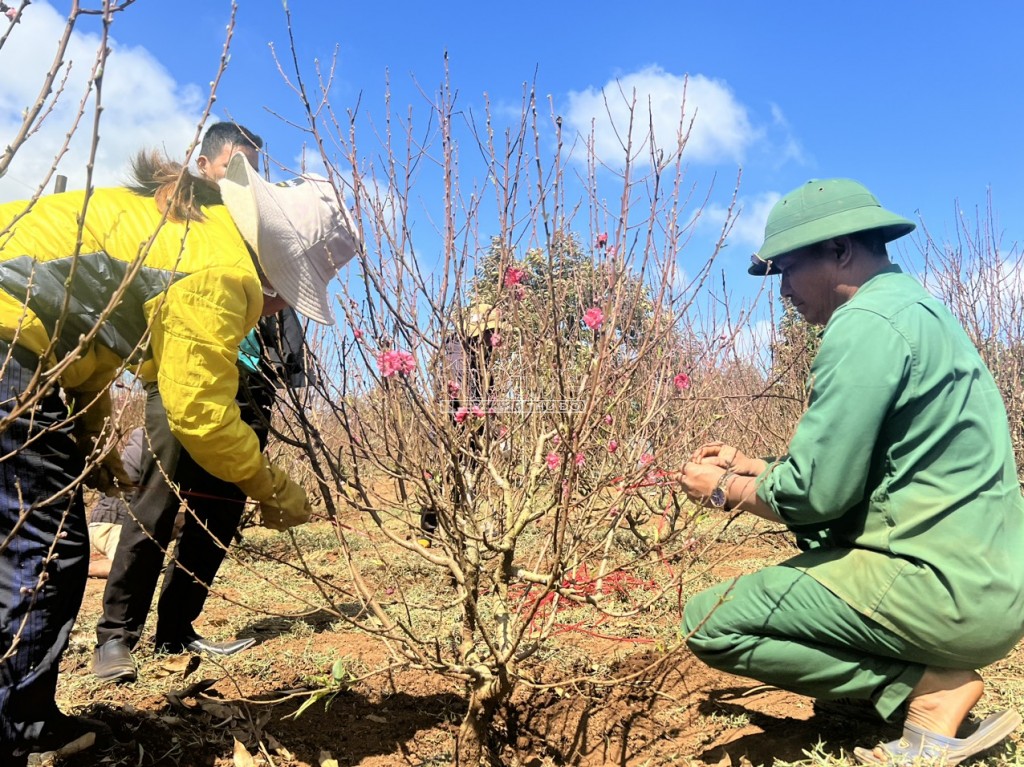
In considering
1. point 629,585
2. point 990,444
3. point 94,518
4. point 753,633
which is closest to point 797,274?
point 990,444

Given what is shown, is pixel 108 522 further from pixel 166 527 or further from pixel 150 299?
pixel 150 299

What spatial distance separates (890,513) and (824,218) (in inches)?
28.5

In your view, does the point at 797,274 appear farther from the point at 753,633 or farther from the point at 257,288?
the point at 257,288

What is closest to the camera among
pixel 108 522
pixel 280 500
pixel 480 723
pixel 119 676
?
pixel 480 723

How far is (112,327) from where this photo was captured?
185 centimetres

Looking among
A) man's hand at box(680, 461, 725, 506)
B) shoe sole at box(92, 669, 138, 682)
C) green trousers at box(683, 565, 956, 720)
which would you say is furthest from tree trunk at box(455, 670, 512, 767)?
shoe sole at box(92, 669, 138, 682)

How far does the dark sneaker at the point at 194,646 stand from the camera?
2803 millimetres

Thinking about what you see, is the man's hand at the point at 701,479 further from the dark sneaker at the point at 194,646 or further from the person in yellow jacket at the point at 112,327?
the dark sneaker at the point at 194,646

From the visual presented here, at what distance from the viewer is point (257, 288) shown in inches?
75.6

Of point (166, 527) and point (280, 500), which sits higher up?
point (280, 500)

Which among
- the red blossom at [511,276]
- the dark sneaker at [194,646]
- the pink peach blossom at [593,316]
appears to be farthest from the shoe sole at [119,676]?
the pink peach blossom at [593,316]

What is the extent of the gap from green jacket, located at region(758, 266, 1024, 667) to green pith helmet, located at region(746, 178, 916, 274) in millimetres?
163

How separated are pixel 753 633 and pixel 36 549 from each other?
1.72m

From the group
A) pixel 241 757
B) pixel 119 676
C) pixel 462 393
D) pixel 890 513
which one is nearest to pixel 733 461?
pixel 890 513
